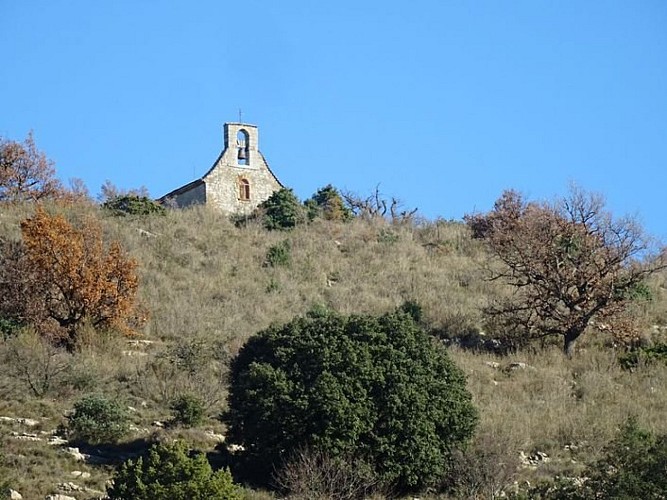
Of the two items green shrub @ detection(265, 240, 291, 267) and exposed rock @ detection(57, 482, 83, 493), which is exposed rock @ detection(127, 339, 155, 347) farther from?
exposed rock @ detection(57, 482, 83, 493)

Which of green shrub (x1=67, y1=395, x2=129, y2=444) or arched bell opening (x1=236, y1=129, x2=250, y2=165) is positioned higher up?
arched bell opening (x1=236, y1=129, x2=250, y2=165)

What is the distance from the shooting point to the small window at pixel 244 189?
45219 millimetres

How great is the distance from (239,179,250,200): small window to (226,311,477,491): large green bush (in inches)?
829

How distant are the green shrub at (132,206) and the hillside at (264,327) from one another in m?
0.55

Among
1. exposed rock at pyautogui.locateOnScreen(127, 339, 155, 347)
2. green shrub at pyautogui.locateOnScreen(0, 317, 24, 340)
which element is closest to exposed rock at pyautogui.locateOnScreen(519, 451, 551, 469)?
exposed rock at pyautogui.locateOnScreen(127, 339, 155, 347)

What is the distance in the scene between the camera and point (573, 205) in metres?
33.2

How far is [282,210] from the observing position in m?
42.9

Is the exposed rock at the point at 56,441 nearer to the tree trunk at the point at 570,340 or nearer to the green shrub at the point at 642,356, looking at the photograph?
the tree trunk at the point at 570,340

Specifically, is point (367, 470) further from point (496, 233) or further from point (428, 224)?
point (428, 224)

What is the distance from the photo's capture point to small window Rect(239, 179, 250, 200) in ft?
148

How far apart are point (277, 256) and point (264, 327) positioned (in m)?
6.40

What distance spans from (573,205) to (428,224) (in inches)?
506

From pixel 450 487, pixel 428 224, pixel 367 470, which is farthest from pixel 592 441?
pixel 428 224

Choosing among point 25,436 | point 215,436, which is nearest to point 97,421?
point 25,436
